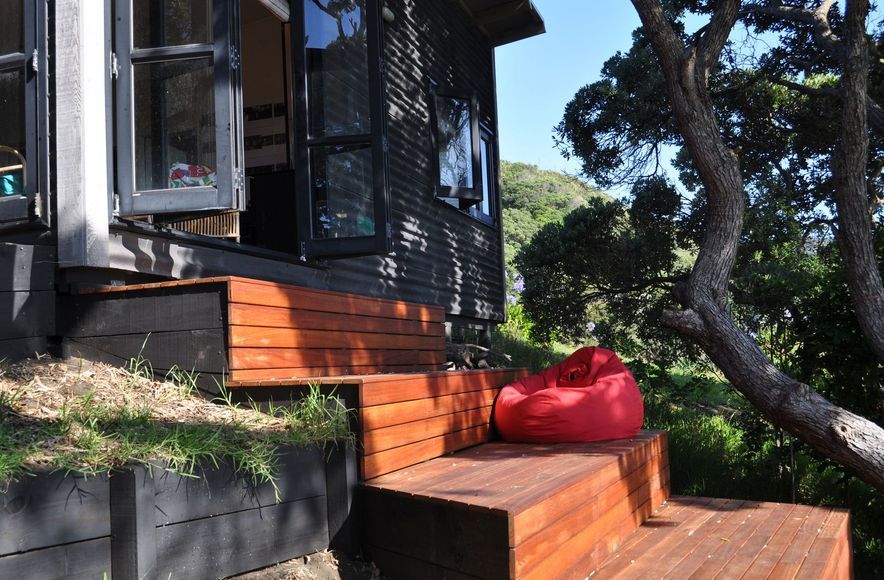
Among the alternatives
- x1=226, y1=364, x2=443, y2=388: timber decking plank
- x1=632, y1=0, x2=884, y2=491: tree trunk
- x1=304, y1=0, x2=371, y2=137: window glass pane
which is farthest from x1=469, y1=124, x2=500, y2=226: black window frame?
x1=226, y1=364, x2=443, y2=388: timber decking plank

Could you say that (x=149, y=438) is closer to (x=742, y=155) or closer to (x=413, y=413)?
(x=413, y=413)

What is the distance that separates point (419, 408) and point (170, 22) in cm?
228

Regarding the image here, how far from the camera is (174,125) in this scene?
3568mm

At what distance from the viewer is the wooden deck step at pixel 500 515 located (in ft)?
7.64

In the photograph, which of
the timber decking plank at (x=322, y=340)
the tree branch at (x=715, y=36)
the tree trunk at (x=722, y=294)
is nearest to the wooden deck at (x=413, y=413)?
the timber decking plank at (x=322, y=340)

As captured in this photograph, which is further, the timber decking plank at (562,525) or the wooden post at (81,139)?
A: the wooden post at (81,139)

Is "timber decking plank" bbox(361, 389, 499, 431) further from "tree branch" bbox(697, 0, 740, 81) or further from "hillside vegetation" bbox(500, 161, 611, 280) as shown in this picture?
"hillside vegetation" bbox(500, 161, 611, 280)

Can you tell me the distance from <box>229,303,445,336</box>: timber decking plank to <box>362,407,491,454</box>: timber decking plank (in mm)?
749

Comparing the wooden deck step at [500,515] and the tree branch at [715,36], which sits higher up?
the tree branch at [715,36]

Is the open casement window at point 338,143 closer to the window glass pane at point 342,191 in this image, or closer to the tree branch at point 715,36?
the window glass pane at point 342,191

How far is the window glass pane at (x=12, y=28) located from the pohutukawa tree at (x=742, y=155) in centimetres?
456

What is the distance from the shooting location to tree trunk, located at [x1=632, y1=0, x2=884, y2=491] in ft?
15.7

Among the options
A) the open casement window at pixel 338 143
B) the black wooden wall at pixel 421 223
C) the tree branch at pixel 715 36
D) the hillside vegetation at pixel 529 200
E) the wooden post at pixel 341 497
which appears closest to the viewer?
the wooden post at pixel 341 497

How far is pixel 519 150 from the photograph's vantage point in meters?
39.0
